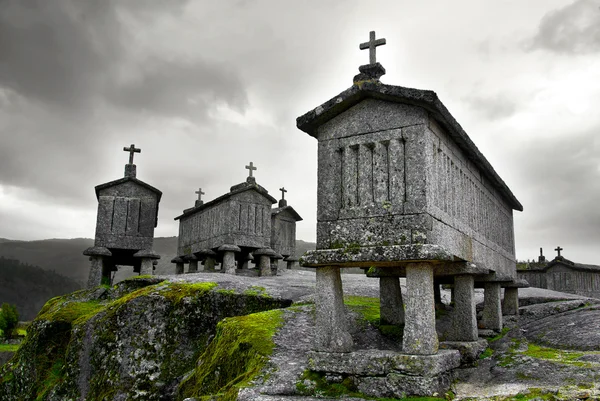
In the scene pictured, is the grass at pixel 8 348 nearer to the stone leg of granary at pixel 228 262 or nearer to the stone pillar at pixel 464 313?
the stone leg of granary at pixel 228 262

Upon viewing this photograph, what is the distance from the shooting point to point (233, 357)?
7.94 metres

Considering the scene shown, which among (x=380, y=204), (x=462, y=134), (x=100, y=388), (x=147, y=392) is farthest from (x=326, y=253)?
(x=100, y=388)

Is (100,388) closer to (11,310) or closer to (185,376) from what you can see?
(185,376)

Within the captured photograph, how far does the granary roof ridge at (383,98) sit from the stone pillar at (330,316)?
7.81 ft

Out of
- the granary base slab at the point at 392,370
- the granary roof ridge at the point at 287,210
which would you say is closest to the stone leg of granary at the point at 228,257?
the granary roof ridge at the point at 287,210

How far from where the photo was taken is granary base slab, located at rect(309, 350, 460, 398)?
636cm

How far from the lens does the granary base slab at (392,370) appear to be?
6359 mm

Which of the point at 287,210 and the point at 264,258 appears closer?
the point at 264,258

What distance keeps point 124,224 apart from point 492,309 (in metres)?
11.8

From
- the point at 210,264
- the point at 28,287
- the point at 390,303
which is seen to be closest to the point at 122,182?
the point at 210,264

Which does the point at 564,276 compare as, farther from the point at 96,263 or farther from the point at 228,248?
the point at 96,263

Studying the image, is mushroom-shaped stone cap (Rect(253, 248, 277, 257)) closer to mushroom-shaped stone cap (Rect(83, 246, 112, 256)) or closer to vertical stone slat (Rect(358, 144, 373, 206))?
mushroom-shaped stone cap (Rect(83, 246, 112, 256))

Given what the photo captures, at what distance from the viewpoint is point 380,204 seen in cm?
731

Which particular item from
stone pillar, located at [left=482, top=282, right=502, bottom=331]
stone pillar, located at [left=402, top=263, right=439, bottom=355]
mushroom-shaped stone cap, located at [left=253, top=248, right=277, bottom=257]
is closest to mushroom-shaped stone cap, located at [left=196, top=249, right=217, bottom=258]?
mushroom-shaped stone cap, located at [left=253, top=248, right=277, bottom=257]
